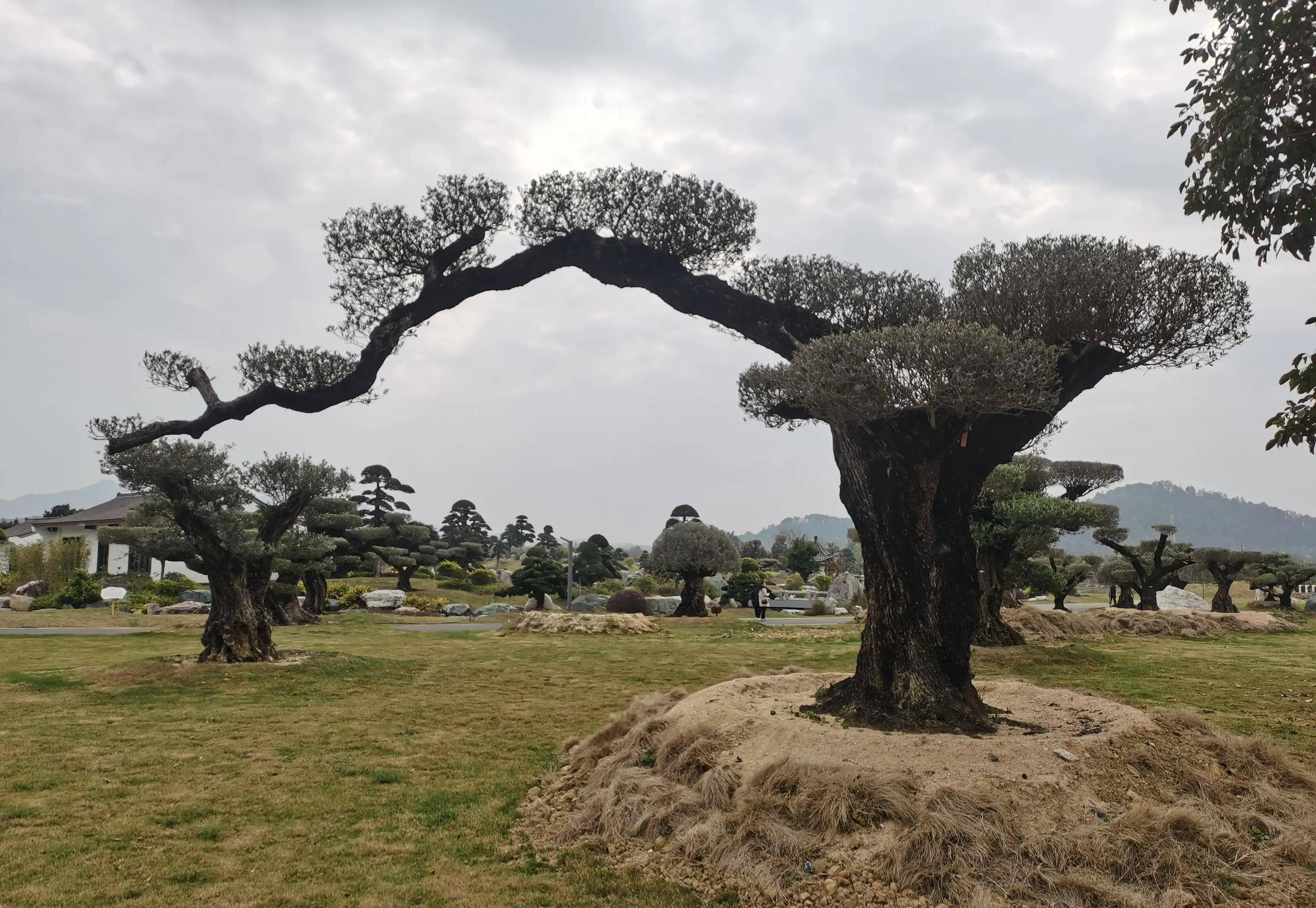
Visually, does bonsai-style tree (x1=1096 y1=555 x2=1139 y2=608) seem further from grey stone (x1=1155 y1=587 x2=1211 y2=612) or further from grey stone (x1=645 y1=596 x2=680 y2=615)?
grey stone (x1=645 y1=596 x2=680 y2=615)

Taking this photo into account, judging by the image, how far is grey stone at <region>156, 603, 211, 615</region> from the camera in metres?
32.6

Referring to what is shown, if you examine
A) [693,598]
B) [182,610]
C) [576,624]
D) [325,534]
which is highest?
[325,534]

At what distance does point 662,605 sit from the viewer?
38.0m

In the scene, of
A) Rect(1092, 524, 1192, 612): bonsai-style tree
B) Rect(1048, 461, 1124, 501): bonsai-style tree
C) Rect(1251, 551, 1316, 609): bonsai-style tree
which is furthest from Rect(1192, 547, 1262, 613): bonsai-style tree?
Rect(1048, 461, 1124, 501): bonsai-style tree

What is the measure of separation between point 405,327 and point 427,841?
22.3 ft

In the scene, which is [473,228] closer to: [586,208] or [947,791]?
[586,208]

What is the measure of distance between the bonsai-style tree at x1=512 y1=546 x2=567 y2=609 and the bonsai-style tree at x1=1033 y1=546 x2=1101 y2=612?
2171 cm

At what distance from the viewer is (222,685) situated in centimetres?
1479

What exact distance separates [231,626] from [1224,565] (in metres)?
39.9

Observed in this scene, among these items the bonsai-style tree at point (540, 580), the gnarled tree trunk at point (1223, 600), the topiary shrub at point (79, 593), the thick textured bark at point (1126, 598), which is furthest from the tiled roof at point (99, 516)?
the gnarled tree trunk at point (1223, 600)

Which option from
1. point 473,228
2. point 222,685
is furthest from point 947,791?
point 222,685

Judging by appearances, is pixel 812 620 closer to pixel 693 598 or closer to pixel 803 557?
pixel 693 598

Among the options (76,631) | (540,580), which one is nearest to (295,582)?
(76,631)

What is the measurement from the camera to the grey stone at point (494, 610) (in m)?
36.2
